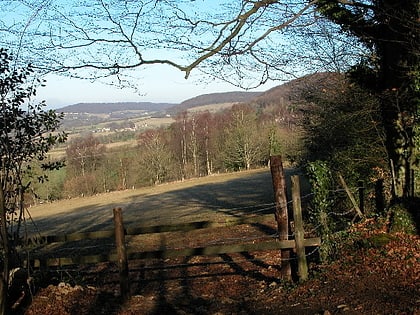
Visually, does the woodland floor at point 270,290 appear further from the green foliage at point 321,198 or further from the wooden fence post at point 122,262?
the green foliage at point 321,198

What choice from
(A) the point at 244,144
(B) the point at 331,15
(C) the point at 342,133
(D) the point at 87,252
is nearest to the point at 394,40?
(B) the point at 331,15

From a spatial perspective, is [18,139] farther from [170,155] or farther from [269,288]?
[170,155]

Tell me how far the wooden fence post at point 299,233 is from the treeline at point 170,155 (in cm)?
3985

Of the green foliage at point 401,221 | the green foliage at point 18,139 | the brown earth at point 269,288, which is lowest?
the brown earth at point 269,288

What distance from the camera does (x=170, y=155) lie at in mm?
55656

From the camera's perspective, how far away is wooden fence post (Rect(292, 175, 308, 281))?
22.7 feet

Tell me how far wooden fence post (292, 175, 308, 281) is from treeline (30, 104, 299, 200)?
39854 mm

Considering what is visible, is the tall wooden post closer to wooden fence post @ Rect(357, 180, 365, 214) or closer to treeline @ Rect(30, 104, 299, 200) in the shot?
wooden fence post @ Rect(357, 180, 365, 214)

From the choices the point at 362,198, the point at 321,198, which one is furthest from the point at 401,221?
the point at 362,198

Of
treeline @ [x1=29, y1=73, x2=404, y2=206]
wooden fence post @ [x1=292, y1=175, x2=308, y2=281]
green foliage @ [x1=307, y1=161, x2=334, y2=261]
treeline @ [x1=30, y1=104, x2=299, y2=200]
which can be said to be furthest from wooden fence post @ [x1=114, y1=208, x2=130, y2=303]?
treeline @ [x1=30, y1=104, x2=299, y2=200]

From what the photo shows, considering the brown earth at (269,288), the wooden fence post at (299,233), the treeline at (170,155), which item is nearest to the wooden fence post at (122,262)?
the brown earth at (269,288)

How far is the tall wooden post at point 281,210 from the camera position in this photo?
730 cm

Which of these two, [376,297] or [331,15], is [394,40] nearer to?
[331,15]

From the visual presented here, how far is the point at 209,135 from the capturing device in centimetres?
6016
